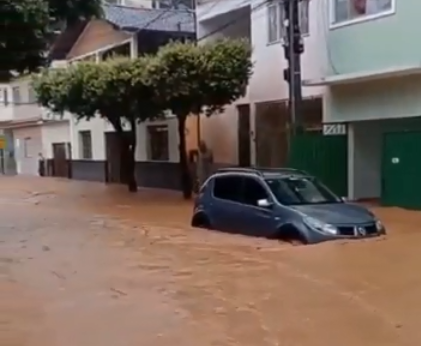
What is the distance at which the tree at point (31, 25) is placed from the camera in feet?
32.1

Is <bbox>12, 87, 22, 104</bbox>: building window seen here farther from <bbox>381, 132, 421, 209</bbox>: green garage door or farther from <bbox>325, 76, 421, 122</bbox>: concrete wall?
<bbox>381, 132, 421, 209</bbox>: green garage door

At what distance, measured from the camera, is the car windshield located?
1345 centimetres

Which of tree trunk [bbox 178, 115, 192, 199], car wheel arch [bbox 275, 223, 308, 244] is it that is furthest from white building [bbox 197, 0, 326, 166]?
car wheel arch [bbox 275, 223, 308, 244]

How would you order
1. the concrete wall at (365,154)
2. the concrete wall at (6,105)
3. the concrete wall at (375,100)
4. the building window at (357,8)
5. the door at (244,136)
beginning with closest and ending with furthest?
1. the concrete wall at (375,100)
2. the building window at (357,8)
3. the concrete wall at (365,154)
4. the door at (244,136)
5. the concrete wall at (6,105)

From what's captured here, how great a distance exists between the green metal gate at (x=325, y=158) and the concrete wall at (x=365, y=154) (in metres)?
0.27

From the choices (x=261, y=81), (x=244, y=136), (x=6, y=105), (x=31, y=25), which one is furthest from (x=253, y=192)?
(x=6, y=105)

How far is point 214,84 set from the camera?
74.9ft

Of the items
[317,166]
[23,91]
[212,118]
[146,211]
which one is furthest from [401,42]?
[23,91]

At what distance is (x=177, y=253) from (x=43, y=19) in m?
4.98

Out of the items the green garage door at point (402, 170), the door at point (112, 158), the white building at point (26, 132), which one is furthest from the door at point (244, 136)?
the white building at point (26, 132)

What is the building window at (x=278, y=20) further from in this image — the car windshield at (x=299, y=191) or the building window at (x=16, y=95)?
the building window at (x=16, y=95)

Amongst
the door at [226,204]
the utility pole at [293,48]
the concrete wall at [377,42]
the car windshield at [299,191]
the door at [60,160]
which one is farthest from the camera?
the door at [60,160]

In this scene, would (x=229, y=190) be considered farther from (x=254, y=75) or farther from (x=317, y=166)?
(x=254, y=75)

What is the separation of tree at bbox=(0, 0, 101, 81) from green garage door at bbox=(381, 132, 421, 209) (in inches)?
428
